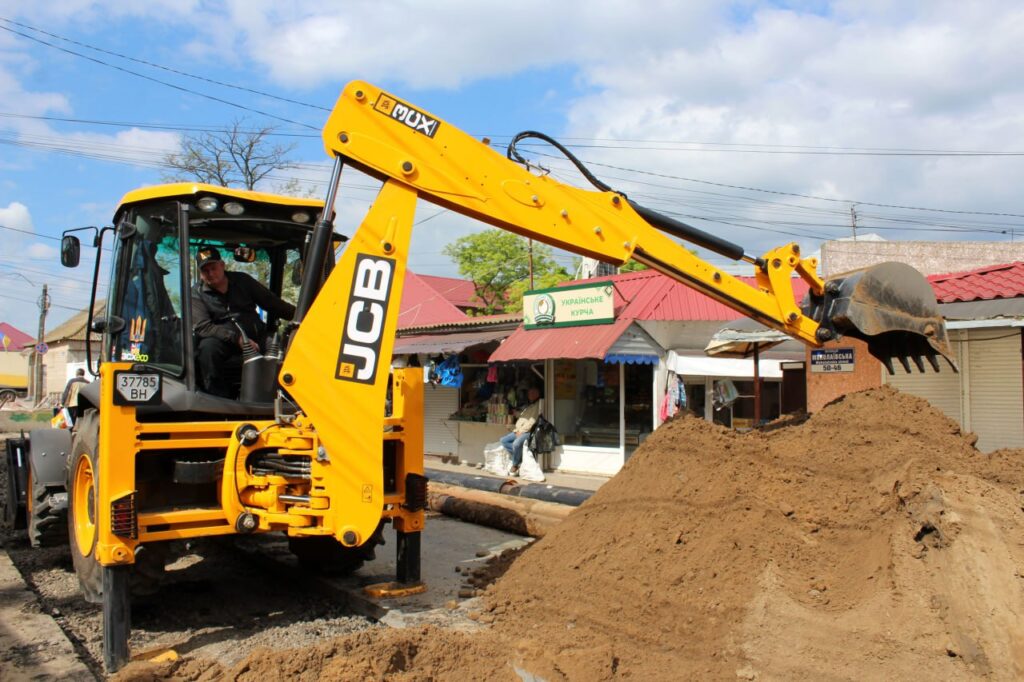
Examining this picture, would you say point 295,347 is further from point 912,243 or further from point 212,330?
point 912,243

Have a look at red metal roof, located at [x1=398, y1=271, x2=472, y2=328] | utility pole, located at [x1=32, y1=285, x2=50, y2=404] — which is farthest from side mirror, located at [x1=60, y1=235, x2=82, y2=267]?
utility pole, located at [x1=32, y1=285, x2=50, y2=404]

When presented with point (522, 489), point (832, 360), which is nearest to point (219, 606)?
point (522, 489)

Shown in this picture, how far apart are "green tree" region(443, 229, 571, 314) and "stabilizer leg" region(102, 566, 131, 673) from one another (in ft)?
121

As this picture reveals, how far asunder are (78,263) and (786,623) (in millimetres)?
5714

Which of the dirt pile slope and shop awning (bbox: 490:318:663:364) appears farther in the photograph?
shop awning (bbox: 490:318:663:364)

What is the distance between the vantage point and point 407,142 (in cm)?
543

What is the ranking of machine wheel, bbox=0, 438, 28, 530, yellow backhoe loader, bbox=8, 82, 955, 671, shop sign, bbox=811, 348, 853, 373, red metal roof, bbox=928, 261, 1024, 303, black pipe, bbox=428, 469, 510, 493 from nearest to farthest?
yellow backhoe loader, bbox=8, 82, 955, 671 → machine wheel, bbox=0, 438, 28, 530 → red metal roof, bbox=928, 261, 1024, 303 → black pipe, bbox=428, 469, 510, 493 → shop sign, bbox=811, 348, 853, 373

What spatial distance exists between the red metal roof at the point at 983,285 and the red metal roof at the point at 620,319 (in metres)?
4.71

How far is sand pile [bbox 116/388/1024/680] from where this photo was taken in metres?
4.64

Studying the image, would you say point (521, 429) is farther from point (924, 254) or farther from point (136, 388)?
point (924, 254)

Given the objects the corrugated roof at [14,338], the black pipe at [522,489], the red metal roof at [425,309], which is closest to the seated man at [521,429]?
the black pipe at [522,489]

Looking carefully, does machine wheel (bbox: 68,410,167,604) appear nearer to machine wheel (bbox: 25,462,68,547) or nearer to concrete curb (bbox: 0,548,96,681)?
concrete curb (bbox: 0,548,96,681)

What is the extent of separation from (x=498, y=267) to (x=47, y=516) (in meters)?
36.7

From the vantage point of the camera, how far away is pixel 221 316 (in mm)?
5891
